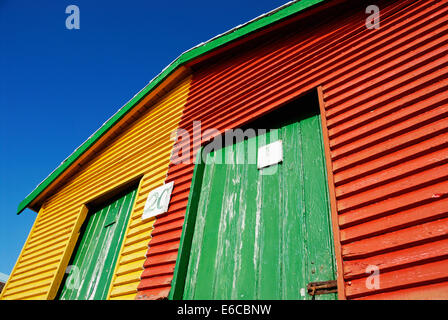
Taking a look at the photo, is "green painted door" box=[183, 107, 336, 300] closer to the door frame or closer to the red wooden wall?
the door frame

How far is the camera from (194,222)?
3.68 metres

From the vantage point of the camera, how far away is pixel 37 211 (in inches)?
311

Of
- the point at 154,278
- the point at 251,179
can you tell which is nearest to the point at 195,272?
the point at 154,278

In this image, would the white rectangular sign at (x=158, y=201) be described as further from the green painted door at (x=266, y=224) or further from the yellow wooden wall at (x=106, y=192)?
the green painted door at (x=266, y=224)

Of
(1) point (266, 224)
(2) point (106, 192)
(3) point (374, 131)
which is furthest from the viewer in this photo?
(2) point (106, 192)

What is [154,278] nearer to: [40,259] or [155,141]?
[155,141]

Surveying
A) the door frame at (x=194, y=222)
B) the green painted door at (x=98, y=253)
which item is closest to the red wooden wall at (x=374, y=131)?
the door frame at (x=194, y=222)

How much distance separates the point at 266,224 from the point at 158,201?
176 cm

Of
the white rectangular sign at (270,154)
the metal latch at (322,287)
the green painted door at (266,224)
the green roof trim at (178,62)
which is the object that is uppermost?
the green roof trim at (178,62)

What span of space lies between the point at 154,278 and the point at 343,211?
7.21 feet

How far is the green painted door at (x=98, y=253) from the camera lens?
4.46 m

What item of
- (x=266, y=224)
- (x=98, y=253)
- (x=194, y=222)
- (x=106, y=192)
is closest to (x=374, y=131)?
(x=266, y=224)

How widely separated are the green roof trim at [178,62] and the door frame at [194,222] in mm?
1486

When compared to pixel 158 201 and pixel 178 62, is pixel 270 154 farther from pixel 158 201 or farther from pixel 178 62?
pixel 178 62
